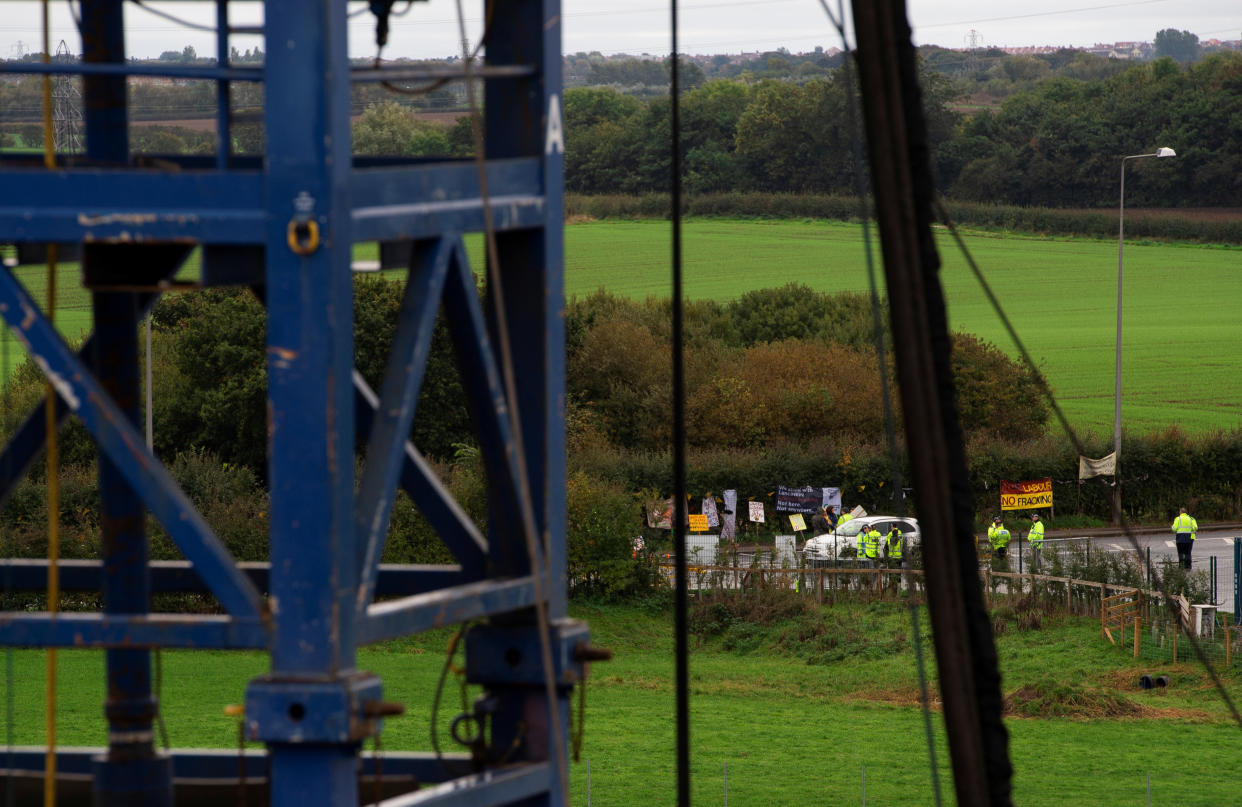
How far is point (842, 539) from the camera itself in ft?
138

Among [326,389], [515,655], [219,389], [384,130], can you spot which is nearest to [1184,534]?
[219,389]

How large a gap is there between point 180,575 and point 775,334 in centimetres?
6316

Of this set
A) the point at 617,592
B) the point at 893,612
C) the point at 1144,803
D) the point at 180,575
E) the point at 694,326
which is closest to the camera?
the point at 180,575

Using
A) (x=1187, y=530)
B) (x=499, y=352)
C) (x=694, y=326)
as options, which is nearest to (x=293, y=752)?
(x=499, y=352)

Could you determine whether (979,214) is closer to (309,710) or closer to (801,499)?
(801,499)

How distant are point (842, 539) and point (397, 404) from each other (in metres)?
37.0

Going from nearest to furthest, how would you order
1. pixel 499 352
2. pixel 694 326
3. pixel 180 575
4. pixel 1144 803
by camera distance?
1. pixel 499 352
2. pixel 180 575
3. pixel 1144 803
4. pixel 694 326

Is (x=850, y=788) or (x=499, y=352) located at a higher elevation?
(x=499, y=352)

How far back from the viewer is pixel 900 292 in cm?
510

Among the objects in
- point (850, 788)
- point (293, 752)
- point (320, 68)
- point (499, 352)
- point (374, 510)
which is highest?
point (320, 68)

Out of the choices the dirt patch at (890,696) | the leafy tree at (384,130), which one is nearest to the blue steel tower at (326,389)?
the dirt patch at (890,696)

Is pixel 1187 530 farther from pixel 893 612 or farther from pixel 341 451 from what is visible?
pixel 341 451

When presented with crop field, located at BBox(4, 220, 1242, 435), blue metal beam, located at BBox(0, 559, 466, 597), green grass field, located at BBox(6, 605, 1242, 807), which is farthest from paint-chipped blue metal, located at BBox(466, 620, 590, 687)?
crop field, located at BBox(4, 220, 1242, 435)

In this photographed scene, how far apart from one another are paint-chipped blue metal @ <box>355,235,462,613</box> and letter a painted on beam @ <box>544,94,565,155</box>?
0.76 m
